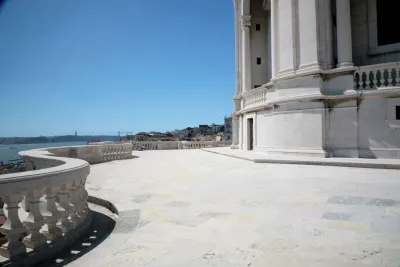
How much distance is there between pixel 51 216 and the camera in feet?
12.4

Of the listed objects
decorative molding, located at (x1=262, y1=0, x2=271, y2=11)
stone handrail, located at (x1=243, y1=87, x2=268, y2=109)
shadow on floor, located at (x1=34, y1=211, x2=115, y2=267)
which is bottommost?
shadow on floor, located at (x1=34, y1=211, x2=115, y2=267)

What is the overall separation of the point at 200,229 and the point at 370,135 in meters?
11.9

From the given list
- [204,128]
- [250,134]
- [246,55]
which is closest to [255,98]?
[250,134]

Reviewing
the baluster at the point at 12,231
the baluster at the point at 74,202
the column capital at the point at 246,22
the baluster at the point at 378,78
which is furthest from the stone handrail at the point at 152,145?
the baluster at the point at 12,231

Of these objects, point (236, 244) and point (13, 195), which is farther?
point (236, 244)

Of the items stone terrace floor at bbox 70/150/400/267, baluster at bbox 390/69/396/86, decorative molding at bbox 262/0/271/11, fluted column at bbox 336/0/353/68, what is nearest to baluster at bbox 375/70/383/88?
baluster at bbox 390/69/396/86

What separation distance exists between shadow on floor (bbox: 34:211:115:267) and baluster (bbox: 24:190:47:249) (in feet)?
0.92

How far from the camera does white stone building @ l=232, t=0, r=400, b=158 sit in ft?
42.1

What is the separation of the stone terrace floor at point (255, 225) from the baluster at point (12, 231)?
2.20 feet

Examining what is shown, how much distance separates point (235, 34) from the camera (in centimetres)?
2494

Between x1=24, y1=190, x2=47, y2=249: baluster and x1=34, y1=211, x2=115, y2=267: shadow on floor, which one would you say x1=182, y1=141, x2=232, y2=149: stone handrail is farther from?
x1=24, y1=190, x2=47, y2=249: baluster

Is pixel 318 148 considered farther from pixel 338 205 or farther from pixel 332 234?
pixel 332 234

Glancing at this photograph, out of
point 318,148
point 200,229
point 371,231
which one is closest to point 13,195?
point 200,229

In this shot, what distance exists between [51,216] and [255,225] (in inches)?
121
